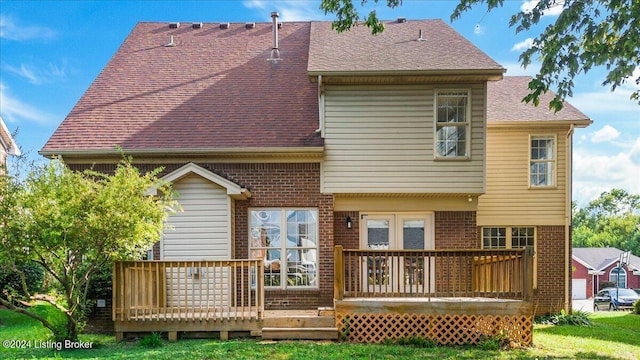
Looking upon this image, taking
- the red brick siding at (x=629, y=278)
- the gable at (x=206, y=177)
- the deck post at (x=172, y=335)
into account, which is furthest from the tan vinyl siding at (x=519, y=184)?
the red brick siding at (x=629, y=278)

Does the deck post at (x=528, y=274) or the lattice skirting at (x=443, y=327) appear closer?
the deck post at (x=528, y=274)

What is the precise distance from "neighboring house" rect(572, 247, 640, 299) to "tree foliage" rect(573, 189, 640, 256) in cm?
1384

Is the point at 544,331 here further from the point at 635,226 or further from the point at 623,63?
the point at 635,226

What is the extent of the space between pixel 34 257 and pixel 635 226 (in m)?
75.5

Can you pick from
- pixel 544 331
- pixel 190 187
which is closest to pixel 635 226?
pixel 544 331

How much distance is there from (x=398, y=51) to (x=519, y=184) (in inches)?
209

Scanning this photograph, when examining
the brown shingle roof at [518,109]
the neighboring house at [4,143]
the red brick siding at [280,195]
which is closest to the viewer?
the red brick siding at [280,195]

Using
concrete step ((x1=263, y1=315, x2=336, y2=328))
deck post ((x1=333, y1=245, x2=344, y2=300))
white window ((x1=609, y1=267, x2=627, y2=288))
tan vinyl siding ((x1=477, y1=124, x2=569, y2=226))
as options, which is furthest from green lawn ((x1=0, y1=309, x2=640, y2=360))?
white window ((x1=609, y1=267, x2=627, y2=288))

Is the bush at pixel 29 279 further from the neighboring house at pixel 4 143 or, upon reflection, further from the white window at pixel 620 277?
the white window at pixel 620 277

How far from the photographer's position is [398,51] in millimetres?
11086

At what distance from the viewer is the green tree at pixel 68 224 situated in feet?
24.1

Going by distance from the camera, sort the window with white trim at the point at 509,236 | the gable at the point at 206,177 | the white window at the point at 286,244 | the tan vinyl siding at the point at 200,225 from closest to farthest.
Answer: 1. the gable at the point at 206,177
2. the tan vinyl siding at the point at 200,225
3. the white window at the point at 286,244
4. the window with white trim at the point at 509,236

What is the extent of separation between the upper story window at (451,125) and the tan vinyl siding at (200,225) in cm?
513

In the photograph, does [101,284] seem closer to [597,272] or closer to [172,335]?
[172,335]
